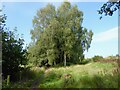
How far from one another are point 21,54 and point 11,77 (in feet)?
5.57

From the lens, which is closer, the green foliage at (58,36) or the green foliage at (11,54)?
the green foliage at (11,54)

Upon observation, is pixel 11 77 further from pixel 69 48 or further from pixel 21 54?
pixel 69 48

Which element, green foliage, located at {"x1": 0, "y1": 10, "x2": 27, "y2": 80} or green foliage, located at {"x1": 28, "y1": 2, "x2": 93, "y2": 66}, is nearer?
green foliage, located at {"x1": 0, "y1": 10, "x2": 27, "y2": 80}

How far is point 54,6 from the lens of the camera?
150 ft

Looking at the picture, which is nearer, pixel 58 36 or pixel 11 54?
pixel 11 54

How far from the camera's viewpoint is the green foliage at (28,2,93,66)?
4272cm

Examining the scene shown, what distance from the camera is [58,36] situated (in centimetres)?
4375

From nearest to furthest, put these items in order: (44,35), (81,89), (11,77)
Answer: (81,89) < (11,77) < (44,35)

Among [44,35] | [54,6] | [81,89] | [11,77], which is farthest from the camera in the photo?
[54,6]

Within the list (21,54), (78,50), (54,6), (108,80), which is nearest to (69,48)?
(78,50)

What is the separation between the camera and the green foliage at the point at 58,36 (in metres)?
42.7

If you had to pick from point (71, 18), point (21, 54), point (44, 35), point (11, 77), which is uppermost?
point (71, 18)

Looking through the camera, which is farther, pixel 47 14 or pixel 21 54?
pixel 47 14

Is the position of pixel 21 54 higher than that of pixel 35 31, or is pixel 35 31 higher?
pixel 35 31
